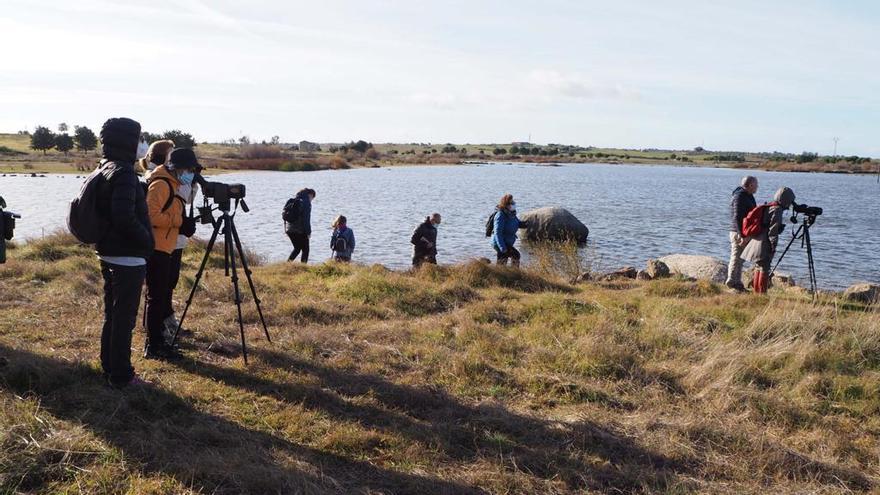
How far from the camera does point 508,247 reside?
500 inches

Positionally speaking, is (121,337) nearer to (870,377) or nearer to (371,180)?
(870,377)

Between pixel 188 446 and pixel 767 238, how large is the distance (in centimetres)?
899

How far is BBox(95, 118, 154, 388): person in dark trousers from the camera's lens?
466 cm

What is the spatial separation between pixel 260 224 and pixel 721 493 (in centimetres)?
2181

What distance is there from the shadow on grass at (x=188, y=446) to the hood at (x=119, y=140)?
5.67 feet

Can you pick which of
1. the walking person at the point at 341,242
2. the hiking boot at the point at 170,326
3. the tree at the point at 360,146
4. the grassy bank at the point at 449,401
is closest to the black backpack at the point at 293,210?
the walking person at the point at 341,242

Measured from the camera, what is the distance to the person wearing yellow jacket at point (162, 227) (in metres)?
5.57

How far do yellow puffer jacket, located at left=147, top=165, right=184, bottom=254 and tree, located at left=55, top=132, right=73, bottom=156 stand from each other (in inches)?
2396

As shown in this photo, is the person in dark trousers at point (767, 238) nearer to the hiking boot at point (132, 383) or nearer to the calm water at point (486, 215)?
the calm water at point (486, 215)

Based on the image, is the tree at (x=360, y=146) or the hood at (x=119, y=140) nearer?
the hood at (x=119, y=140)

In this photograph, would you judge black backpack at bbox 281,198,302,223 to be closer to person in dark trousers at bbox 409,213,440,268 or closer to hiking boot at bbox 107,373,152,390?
person in dark trousers at bbox 409,213,440,268

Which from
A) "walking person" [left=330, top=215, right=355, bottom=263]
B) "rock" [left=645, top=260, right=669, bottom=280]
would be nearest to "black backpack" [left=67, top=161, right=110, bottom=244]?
"walking person" [left=330, top=215, right=355, bottom=263]

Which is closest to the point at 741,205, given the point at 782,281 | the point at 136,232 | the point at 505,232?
the point at 782,281

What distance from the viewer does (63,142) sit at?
190 ft
